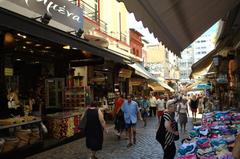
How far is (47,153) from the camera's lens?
11.8m

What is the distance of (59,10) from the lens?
50.6ft

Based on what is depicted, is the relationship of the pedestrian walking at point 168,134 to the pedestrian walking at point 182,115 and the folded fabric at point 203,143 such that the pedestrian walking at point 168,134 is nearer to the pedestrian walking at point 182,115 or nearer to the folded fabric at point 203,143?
the folded fabric at point 203,143

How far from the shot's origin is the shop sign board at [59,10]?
13.5 metres

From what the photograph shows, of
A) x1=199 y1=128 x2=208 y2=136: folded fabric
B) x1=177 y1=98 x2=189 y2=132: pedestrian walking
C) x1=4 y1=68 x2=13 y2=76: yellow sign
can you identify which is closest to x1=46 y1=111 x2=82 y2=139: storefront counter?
x1=4 y1=68 x2=13 y2=76: yellow sign

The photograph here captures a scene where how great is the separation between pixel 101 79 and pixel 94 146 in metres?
13.2

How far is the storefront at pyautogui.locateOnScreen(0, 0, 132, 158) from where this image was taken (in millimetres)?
10500

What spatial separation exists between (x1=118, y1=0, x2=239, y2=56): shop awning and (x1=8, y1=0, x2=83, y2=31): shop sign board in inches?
284

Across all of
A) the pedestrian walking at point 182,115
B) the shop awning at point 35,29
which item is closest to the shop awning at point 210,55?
the pedestrian walking at point 182,115

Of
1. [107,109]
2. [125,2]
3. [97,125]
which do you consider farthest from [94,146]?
[107,109]

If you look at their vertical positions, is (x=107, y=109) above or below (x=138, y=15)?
below

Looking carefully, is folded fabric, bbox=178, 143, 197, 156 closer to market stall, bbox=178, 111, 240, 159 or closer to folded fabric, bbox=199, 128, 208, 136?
market stall, bbox=178, 111, 240, 159

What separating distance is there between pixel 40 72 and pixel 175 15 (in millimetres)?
12575

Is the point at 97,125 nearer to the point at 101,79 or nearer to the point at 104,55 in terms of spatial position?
the point at 104,55

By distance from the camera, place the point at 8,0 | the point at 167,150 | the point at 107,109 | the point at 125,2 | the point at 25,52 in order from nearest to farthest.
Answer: the point at 125,2
the point at 167,150
the point at 8,0
the point at 25,52
the point at 107,109
